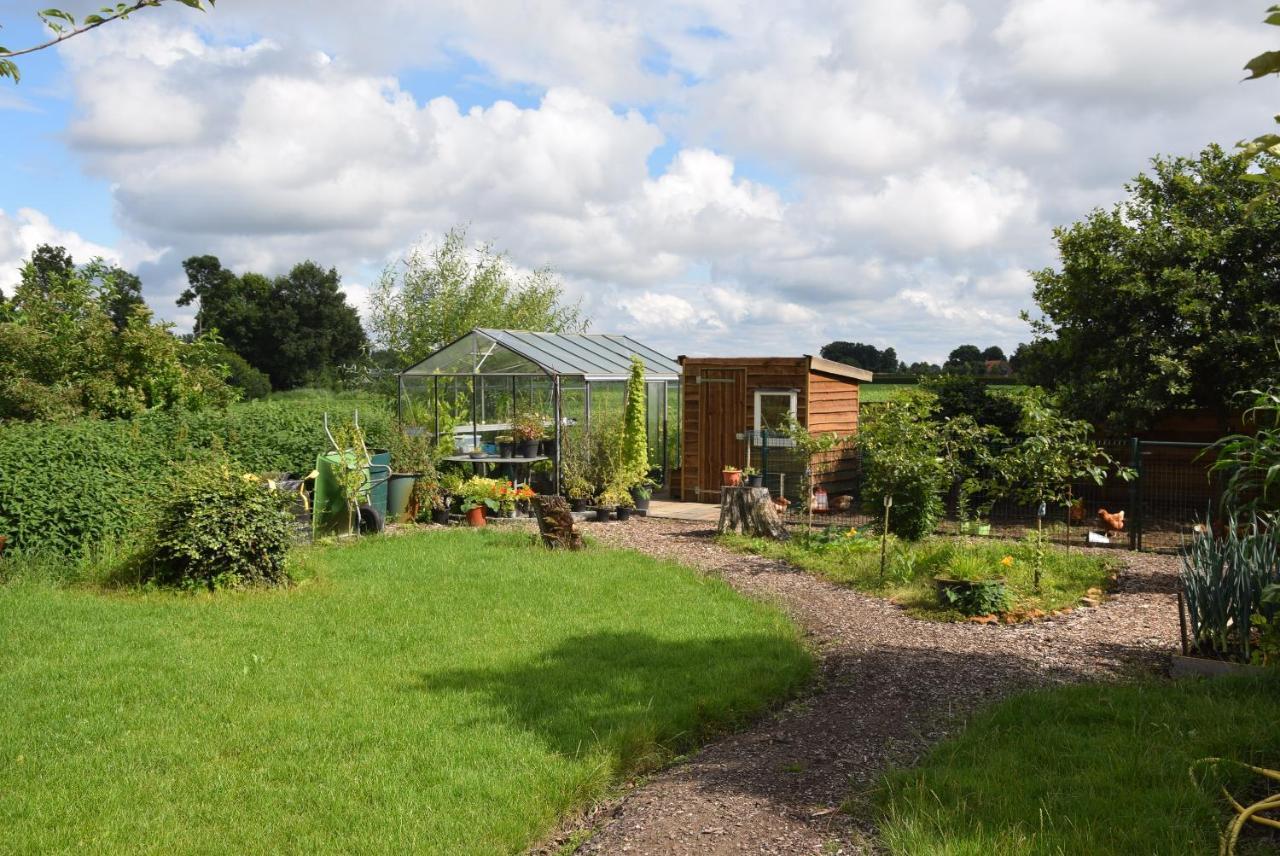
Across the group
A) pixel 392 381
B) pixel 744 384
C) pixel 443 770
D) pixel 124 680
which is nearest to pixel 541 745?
pixel 443 770

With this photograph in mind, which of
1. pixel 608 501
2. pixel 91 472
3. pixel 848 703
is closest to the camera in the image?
pixel 848 703

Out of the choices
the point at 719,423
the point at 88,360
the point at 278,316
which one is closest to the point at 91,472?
the point at 88,360

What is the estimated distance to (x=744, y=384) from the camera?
17.0 meters

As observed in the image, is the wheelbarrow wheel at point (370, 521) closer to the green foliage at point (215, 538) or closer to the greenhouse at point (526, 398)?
the greenhouse at point (526, 398)

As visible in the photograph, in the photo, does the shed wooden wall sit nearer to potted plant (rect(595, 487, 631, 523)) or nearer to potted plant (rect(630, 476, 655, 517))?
potted plant (rect(630, 476, 655, 517))

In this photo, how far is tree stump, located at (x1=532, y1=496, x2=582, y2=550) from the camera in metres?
11.9

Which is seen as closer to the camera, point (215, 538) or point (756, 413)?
point (215, 538)

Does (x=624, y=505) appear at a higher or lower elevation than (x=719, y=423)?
lower

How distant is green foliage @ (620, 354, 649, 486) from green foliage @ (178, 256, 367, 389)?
1340 inches

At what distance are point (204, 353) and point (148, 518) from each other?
6187 millimetres

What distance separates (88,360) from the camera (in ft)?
46.7

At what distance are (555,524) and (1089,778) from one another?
8116 millimetres

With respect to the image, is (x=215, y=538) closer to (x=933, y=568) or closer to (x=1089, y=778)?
(x=933, y=568)

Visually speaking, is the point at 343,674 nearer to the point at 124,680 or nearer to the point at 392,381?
the point at 124,680
